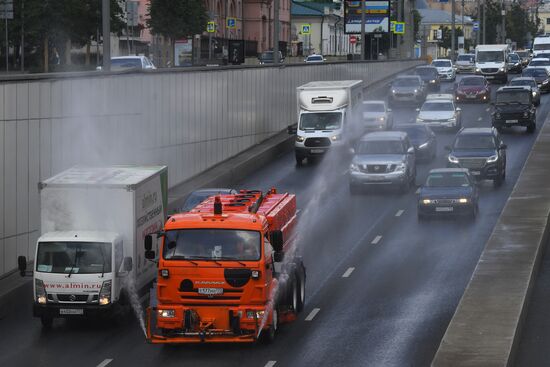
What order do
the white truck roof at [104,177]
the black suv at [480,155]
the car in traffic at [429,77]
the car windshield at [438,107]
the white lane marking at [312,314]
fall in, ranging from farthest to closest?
the car in traffic at [429,77] < the car windshield at [438,107] < the black suv at [480,155] < the white truck roof at [104,177] < the white lane marking at [312,314]

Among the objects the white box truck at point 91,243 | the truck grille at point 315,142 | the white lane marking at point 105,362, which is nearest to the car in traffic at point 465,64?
the truck grille at point 315,142

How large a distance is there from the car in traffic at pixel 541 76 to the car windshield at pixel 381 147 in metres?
43.3

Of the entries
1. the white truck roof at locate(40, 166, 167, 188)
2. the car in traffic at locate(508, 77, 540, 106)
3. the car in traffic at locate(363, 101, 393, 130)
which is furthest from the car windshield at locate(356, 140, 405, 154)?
the car in traffic at locate(508, 77, 540, 106)

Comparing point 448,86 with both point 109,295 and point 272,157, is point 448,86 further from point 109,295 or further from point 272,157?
point 109,295

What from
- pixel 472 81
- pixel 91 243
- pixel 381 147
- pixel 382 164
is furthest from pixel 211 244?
pixel 472 81

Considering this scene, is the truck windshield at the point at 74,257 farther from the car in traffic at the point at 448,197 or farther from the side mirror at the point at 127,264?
the car in traffic at the point at 448,197

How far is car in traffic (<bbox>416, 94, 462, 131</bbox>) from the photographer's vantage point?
214 ft

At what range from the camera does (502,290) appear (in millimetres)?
28125

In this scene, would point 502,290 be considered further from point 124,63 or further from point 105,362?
point 124,63

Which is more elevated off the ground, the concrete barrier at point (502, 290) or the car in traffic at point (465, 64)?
the car in traffic at point (465, 64)

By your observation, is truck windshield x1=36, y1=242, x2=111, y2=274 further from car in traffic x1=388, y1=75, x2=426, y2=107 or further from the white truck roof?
car in traffic x1=388, y1=75, x2=426, y2=107

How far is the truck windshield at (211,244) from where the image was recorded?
23.6 m

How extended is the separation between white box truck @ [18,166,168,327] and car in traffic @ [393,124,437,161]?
26.5 m

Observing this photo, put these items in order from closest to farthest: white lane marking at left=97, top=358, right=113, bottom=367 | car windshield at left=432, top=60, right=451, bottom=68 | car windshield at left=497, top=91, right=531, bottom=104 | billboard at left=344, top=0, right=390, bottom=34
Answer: white lane marking at left=97, top=358, right=113, bottom=367 < car windshield at left=497, top=91, right=531, bottom=104 < car windshield at left=432, top=60, right=451, bottom=68 < billboard at left=344, top=0, right=390, bottom=34
